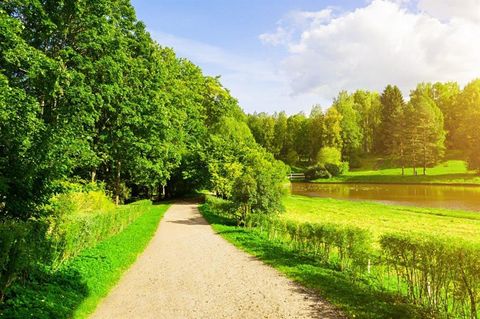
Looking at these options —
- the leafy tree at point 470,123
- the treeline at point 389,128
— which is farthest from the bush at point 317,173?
the leafy tree at point 470,123

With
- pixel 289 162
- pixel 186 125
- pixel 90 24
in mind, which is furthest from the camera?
pixel 289 162

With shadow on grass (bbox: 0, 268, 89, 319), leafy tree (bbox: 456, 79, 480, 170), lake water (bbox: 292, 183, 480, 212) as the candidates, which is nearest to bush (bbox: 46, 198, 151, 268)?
shadow on grass (bbox: 0, 268, 89, 319)

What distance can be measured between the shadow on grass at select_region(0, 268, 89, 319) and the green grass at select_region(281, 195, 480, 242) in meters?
17.3

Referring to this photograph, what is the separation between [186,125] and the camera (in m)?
51.6

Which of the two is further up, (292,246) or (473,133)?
(473,133)

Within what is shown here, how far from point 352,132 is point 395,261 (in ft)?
277

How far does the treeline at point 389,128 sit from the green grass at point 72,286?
65364mm

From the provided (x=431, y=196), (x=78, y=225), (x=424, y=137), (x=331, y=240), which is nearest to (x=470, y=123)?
(x=424, y=137)

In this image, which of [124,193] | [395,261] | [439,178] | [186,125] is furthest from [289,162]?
[395,261]

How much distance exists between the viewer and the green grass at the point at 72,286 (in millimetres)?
8828

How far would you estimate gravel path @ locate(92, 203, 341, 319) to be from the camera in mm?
9906

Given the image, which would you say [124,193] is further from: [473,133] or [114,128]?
[473,133]

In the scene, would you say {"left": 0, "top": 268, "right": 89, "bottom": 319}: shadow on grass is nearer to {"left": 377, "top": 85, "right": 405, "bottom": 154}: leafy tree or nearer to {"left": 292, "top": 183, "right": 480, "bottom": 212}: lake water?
{"left": 292, "top": 183, "right": 480, "bottom": 212}: lake water

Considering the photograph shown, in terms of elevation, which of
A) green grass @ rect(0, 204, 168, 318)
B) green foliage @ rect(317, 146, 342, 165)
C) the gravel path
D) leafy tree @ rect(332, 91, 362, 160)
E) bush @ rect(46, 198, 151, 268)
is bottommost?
the gravel path
